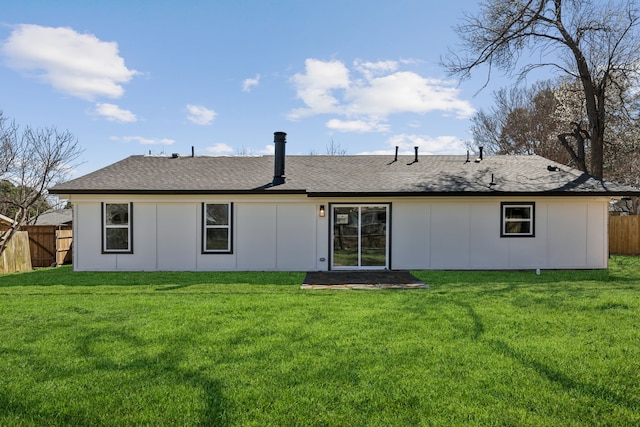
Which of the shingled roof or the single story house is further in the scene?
the single story house

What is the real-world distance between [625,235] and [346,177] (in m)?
13.4

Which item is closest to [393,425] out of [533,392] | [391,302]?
[533,392]

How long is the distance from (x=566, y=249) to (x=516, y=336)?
8.49 metres

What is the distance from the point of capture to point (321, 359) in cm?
429

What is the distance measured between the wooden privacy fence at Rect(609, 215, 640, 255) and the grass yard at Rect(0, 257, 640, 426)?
1171 centimetres

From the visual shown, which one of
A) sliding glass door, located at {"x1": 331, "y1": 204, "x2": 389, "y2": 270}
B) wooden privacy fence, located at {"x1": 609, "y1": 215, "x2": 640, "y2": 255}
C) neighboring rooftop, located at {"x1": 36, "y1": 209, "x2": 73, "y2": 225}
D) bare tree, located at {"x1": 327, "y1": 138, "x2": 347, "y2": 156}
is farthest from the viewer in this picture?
Answer: bare tree, located at {"x1": 327, "y1": 138, "x2": 347, "y2": 156}

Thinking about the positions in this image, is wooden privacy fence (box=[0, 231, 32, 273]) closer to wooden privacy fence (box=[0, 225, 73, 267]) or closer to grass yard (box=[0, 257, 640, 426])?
wooden privacy fence (box=[0, 225, 73, 267])

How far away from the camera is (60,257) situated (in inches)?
566

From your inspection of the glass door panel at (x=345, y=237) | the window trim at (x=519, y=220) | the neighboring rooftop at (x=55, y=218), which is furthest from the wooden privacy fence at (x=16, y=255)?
the neighboring rooftop at (x=55, y=218)

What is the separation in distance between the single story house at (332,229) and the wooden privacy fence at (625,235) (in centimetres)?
686

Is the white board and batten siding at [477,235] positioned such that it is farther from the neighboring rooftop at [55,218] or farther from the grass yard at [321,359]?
the neighboring rooftop at [55,218]

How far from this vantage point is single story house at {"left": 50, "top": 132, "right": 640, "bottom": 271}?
11695 mm

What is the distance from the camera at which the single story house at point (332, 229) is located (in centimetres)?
1170

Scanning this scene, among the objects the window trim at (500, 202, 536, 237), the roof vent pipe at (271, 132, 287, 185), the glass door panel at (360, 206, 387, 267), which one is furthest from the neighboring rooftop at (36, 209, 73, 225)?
the window trim at (500, 202, 536, 237)
